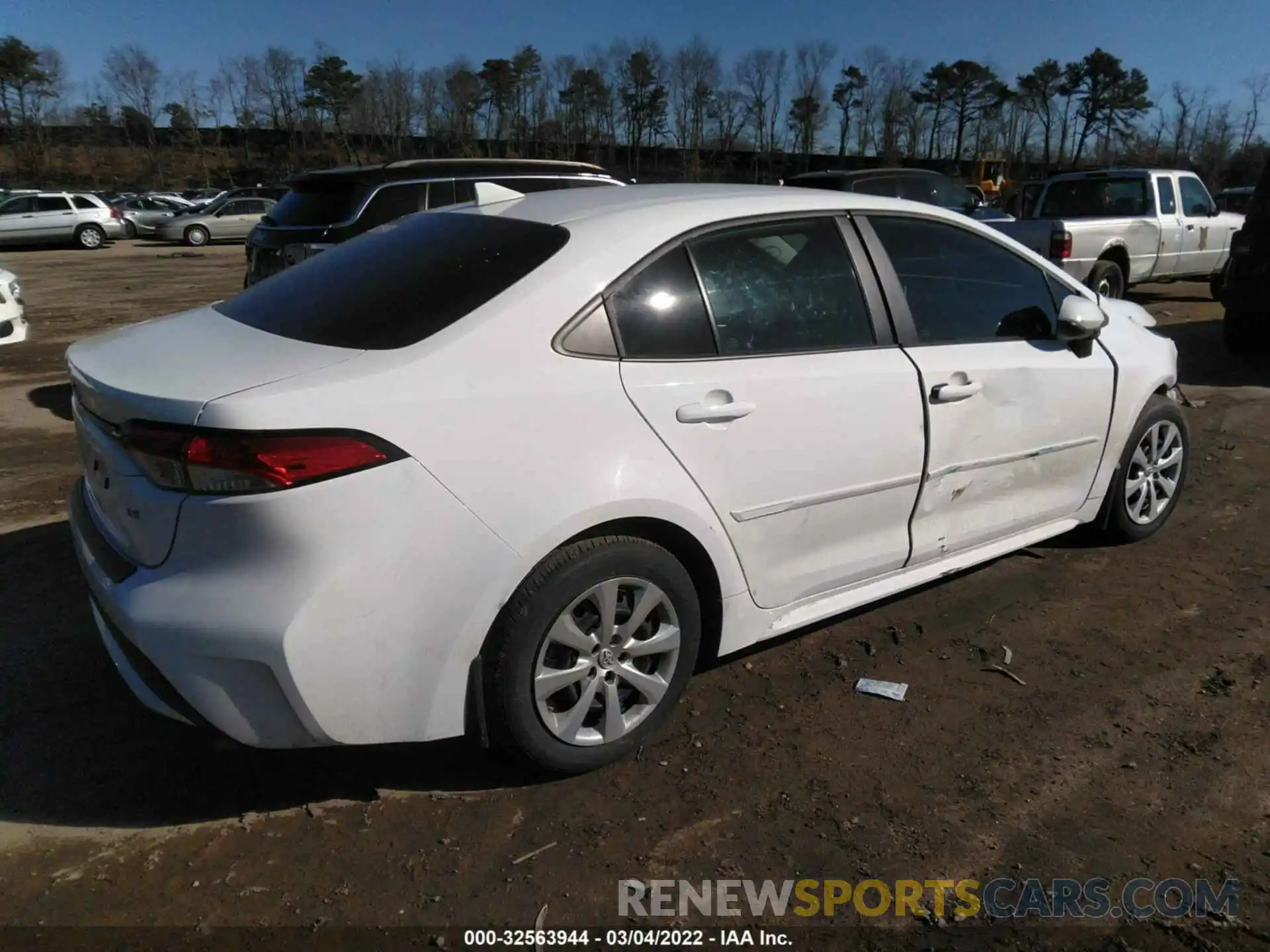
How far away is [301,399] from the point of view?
2.26 metres

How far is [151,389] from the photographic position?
7.79ft

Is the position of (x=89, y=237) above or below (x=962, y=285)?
below

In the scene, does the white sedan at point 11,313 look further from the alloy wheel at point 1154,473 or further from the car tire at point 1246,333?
the car tire at point 1246,333

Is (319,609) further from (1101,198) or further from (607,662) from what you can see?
(1101,198)

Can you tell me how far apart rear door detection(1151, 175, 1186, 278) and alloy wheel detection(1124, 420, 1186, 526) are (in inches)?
341

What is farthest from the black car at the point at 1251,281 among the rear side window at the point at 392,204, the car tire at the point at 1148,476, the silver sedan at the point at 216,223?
the silver sedan at the point at 216,223

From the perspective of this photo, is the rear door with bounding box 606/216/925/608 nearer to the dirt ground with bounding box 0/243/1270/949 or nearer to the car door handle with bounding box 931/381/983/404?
the car door handle with bounding box 931/381/983/404

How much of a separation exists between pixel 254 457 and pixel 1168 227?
1259cm

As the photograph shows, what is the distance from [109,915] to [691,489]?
6.00 ft

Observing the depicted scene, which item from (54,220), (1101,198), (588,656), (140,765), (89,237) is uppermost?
(1101,198)

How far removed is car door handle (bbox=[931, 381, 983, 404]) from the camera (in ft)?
10.9

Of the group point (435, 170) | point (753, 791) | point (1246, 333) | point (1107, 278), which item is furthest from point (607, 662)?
point (1107, 278)

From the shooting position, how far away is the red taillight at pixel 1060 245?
1034 cm

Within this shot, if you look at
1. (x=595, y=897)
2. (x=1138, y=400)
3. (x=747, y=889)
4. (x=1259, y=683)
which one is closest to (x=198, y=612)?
(x=595, y=897)
